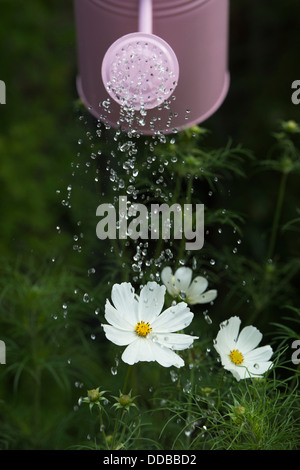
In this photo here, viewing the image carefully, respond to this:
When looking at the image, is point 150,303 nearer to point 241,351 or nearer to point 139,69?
point 241,351

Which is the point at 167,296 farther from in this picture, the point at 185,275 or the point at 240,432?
the point at 240,432

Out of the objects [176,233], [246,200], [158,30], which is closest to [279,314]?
[246,200]

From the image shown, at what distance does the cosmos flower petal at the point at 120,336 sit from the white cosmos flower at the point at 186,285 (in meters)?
0.11

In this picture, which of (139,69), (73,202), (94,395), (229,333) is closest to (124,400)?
(94,395)

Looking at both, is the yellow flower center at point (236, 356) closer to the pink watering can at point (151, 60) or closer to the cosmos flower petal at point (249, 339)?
the cosmos flower petal at point (249, 339)

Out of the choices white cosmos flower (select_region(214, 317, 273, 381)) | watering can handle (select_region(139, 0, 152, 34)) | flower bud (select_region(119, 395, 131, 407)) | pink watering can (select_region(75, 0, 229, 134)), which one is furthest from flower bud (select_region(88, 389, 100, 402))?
watering can handle (select_region(139, 0, 152, 34))

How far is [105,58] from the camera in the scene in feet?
2.67

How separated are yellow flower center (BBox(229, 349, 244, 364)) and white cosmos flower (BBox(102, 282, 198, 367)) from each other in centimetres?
6

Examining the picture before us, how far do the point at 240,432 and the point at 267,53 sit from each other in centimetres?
106

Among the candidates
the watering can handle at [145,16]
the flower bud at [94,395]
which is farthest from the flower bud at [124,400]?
the watering can handle at [145,16]

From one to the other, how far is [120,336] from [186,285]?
5.2 inches
